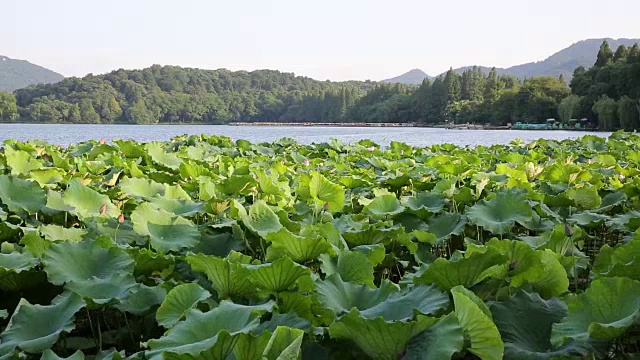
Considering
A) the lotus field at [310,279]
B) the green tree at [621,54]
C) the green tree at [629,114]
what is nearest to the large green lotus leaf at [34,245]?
the lotus field at [310,279]

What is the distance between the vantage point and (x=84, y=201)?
2.13m

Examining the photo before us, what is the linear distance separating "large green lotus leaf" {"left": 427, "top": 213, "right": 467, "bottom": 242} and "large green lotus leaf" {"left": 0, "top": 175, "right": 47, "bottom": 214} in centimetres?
139

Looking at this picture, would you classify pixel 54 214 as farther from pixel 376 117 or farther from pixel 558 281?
pixel 376 117

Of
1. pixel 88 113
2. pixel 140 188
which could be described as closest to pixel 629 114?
pixel 140 188

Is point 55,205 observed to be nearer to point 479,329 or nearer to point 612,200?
point 479,329

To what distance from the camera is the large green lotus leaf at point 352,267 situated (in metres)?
1.31

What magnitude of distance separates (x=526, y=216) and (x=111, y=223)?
4.48ft

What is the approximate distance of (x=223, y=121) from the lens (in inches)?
3750

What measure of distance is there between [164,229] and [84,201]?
23.1 inches

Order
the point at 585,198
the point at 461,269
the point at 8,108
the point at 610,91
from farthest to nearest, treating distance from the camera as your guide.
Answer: the point at 8,108
the point at 610,91
the point at 585,198
the point at 461,269

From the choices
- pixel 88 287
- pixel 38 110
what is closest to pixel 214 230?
pixel 88 287

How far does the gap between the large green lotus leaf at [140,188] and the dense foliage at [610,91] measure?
46.0 m

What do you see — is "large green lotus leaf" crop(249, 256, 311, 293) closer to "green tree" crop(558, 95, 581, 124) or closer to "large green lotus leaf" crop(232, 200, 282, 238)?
"large green lotus leaf" crop(232, 200, 282, 238)

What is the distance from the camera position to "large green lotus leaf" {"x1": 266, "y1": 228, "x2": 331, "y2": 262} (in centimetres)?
135
